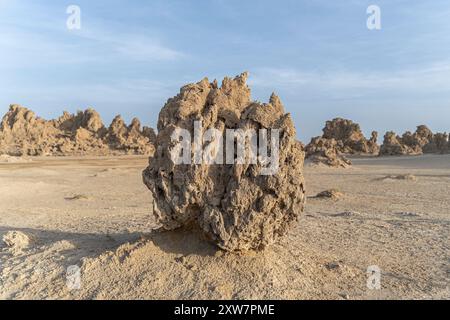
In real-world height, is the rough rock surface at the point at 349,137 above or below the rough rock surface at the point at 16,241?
above

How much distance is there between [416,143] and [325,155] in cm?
2068

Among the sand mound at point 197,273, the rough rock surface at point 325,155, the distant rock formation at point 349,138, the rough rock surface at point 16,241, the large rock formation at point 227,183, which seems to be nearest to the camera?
the sand mound at point 197,273

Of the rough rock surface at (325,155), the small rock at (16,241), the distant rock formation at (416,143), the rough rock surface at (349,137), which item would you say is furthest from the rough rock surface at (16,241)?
the rough rock surface at (349,137)

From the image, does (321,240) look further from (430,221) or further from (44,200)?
(44,200)

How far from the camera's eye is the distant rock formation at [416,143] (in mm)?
41469

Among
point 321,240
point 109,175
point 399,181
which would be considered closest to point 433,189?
point 399,181

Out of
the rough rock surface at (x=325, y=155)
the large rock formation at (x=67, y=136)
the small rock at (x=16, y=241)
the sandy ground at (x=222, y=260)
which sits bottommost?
the sandy ground at (x=222, y=260)

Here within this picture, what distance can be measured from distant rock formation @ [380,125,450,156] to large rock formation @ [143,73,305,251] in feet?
126

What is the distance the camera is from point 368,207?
11.9 metres

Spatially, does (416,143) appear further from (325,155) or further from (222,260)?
(222,260)

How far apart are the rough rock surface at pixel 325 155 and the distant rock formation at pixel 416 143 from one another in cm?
1298

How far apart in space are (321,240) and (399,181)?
11.4m

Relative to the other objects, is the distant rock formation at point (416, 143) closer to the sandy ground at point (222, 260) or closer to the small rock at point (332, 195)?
the small rock at point (332, 195)

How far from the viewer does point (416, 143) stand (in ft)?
146
